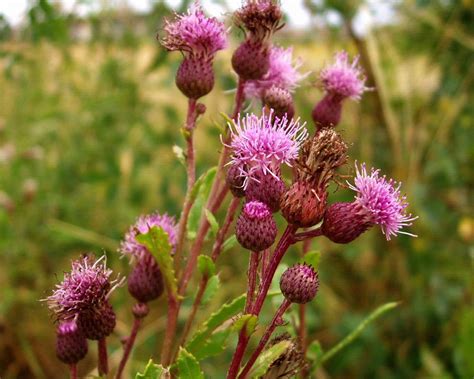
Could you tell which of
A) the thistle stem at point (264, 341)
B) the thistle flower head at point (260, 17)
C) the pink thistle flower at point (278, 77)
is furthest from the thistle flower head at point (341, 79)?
the thistle stem at point (264, 341)

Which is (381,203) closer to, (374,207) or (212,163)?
(374,207)

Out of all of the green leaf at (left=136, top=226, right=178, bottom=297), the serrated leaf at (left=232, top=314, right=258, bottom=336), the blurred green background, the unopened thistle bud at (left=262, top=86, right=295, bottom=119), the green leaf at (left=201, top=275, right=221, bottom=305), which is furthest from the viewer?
the blurred green background

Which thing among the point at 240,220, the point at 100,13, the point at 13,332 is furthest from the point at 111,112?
the point at 240,220

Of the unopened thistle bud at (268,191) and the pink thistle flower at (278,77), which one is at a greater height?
the pink thistle flower at (278,77)

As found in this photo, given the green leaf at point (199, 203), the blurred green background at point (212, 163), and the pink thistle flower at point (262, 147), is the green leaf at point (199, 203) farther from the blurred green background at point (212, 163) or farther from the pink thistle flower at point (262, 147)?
the blurred green background at point (212, 163)

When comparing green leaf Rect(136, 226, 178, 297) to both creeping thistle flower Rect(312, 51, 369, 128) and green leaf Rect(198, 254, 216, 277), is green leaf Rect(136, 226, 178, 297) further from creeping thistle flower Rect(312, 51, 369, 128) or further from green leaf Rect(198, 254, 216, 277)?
creeping thistle flower Rect(312, 51, 369, 128)

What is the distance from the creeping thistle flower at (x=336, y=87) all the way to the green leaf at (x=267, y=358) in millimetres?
717

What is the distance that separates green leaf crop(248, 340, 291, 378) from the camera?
1.13 metres

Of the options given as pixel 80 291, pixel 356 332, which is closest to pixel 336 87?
pixel 356 332

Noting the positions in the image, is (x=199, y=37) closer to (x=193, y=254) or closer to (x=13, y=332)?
(x=193, y=254)

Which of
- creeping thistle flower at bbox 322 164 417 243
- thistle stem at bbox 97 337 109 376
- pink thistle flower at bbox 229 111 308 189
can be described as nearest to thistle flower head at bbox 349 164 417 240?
creeping thistle flower at bbox 322 164 417 243

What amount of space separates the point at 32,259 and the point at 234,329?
2.45 metres

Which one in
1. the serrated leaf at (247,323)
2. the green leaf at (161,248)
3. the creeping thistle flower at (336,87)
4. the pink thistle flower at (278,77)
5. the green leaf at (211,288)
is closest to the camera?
the serrated leaf at (247,323)

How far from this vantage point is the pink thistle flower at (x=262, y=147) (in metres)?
1.23
